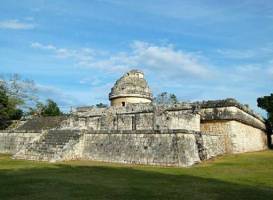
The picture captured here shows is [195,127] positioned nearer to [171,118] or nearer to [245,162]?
[171,118]

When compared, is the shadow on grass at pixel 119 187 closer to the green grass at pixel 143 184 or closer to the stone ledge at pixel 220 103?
the green grass at pixel 143 184

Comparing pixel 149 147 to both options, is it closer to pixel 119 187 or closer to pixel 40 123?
pixel 119 187

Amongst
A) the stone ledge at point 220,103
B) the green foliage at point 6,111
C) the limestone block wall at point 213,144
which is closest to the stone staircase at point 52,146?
the limestone block wall at point 213,144

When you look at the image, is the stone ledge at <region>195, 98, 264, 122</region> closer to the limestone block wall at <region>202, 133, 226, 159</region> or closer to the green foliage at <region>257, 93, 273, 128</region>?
the limestone block wall at <region>202, 133, 226, 159</region>

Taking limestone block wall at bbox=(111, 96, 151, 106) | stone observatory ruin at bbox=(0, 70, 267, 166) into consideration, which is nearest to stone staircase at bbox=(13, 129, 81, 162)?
stone observatory ruin at bbox=(0, 70, 267, 166)

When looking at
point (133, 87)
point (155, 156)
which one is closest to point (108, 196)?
point (155, 156)

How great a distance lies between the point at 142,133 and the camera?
18.4 metres

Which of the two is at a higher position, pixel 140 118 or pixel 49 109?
pixel 49 109

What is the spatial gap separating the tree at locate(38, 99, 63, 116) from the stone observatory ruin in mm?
11175

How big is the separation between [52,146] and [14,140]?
688cm

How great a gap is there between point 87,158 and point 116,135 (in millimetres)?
2180

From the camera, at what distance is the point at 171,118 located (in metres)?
21.6

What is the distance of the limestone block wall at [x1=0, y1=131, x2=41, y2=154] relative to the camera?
25203 mm

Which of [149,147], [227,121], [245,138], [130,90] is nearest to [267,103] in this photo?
[245,138]
